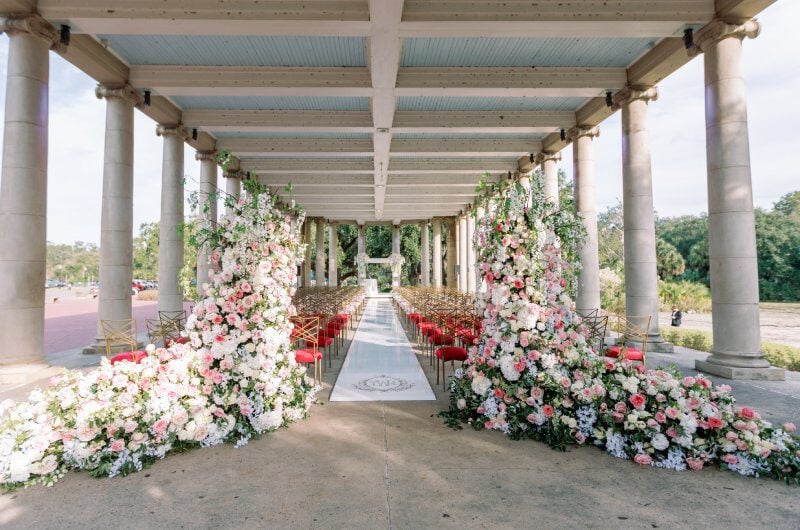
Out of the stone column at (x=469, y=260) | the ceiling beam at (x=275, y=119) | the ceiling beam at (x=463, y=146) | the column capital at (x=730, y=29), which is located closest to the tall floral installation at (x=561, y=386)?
the column capital at (x=730, y=29)

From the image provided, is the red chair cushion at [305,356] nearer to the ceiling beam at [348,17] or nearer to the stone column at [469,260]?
the ceiling beam at [348,17]

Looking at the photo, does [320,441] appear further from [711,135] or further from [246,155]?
[246,155]

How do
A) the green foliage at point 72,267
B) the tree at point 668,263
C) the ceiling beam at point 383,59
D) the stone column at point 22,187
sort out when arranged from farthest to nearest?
1. the green foliage at point 72,267
2. the tree at point 668,263
3. the stone column at point 22,187
4. the ceiling beam at point 383,59

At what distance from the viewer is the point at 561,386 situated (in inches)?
161

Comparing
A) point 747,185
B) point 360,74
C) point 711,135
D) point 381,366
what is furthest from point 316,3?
point 747,185

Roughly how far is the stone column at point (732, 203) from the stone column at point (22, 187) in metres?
10.4

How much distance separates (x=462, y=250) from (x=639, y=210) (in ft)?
61.1

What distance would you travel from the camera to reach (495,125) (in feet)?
36.9

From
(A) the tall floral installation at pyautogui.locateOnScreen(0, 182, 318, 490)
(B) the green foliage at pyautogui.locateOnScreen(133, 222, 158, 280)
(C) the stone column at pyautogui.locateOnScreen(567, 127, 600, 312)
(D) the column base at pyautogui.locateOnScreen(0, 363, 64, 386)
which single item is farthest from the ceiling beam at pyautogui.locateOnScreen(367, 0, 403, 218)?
(B) the green foliage at pyautogui.locateOnScreen(133, 222, 158, 280)

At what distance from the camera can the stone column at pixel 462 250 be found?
25.2 metres

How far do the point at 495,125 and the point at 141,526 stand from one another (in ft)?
36.1

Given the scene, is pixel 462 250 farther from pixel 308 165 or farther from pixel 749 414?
pixel 749 414

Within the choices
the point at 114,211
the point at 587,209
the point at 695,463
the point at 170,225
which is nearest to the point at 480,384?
the point at 695,463

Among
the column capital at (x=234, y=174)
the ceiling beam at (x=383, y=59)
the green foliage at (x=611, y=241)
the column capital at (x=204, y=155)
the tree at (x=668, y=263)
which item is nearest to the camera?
the ceiling beam at (x=383, y=59)
